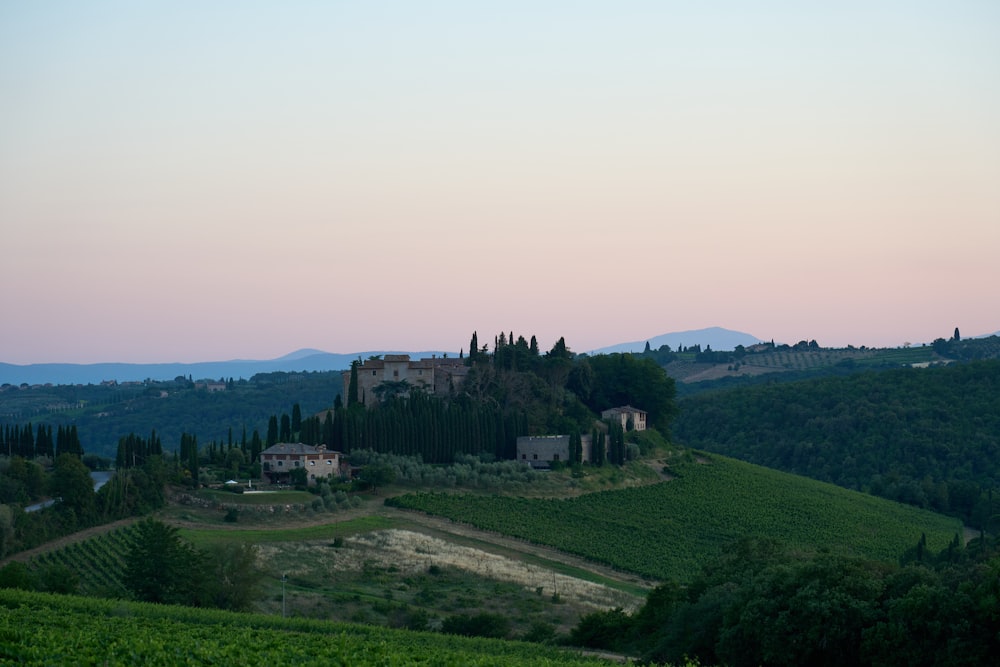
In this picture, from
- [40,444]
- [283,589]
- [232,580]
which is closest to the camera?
[232,580]

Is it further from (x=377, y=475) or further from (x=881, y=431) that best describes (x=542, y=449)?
(x=881, y=431)

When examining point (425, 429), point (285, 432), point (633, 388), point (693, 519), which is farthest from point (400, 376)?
point (693, 519)

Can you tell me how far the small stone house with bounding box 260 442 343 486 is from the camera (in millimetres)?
60000

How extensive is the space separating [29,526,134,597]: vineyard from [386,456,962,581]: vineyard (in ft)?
51.4

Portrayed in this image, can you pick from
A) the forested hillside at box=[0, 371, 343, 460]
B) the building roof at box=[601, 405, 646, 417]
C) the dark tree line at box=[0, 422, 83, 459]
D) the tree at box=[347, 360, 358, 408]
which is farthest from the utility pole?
the forested hillside at box=[0, 371, 343, 460]

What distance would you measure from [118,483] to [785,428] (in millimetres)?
63154

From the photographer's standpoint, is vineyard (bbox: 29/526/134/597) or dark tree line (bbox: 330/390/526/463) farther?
dark tree line (bbox: 330/390/526/463)

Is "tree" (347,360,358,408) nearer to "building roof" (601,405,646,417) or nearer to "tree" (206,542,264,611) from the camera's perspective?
"building roof" (601,405,646,417)

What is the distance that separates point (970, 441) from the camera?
88312 millimetres

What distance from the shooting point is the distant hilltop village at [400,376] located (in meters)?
74.5

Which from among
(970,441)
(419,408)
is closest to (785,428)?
(970,441)

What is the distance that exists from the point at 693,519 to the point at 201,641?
3951 cm

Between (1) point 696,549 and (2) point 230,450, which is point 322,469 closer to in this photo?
(2) point 230,450

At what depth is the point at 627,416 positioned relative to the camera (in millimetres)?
76750
